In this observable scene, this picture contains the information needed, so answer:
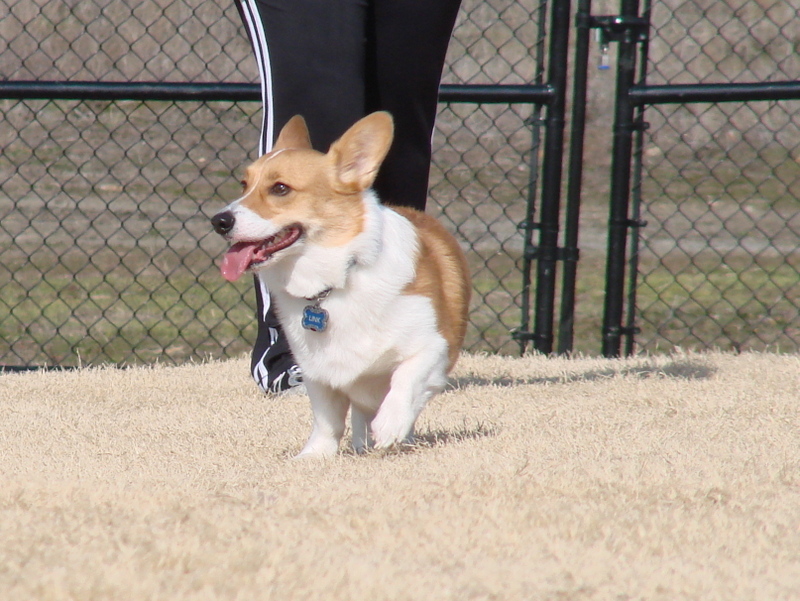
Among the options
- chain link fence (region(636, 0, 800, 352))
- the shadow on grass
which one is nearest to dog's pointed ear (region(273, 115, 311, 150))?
the shadow on grass

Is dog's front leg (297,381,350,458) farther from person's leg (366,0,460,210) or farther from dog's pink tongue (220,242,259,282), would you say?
person's leg (366,0,460,210)

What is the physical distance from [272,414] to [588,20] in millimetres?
2166

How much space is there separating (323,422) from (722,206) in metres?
7.62

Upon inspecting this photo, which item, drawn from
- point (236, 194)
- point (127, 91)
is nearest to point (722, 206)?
point (236, 194)

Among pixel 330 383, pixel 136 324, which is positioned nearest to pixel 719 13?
pixel 136 324

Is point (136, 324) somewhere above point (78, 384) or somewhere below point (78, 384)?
below

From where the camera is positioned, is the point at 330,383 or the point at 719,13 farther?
the point at 719,13

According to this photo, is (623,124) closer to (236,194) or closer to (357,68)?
(357,68)

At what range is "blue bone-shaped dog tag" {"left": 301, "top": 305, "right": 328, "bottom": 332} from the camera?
7.36ft

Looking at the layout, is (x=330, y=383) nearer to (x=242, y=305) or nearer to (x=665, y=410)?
(x=665, y=410)

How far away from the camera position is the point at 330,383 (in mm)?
2271

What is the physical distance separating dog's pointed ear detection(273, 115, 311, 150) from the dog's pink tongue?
0.41m

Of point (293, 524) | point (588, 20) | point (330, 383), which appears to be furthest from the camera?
point (588, 20)

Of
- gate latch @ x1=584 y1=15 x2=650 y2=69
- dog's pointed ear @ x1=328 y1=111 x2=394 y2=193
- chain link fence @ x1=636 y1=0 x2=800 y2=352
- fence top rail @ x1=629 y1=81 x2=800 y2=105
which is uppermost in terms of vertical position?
gate latch @ x1=584 y1=15 x2=650 y2=69
